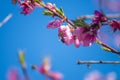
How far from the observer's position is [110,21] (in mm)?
1612

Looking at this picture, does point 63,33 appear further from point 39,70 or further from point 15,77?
point 15,77

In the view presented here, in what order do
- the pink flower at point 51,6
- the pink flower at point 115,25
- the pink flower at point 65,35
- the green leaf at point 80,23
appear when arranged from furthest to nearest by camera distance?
1. the pink flower at point 51,6
2. the pink flower at point 65,35
3. the green leaf at point 80,23
4. the pink flower at point 115,25

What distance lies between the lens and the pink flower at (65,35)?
79.7 inches

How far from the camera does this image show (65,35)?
208 cm

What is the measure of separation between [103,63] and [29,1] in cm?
72

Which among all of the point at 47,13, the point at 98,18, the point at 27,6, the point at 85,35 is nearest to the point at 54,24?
the point at 47,13

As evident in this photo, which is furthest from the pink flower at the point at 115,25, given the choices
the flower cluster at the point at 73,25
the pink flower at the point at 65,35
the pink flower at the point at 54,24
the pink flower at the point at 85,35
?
the pink flower at the point at 54,24

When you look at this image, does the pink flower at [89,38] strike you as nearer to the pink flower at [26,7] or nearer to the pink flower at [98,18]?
the pink flower at [98,18]

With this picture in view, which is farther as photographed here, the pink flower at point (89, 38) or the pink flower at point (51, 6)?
the pink flower at point (51, 6)

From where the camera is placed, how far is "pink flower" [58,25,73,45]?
79.7 inches

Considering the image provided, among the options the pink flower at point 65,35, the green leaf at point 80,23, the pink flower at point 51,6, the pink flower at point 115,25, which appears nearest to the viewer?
the pink flower at point 115,25

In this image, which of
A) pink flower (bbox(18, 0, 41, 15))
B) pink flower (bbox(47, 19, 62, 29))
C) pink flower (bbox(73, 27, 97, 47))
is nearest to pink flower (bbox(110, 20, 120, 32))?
pink flower (bbox(73, 27, 97, 47))

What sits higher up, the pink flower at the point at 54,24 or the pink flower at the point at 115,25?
the pink flower at the point at 54,24

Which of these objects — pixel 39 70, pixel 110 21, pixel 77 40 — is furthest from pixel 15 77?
pixel 77 40
